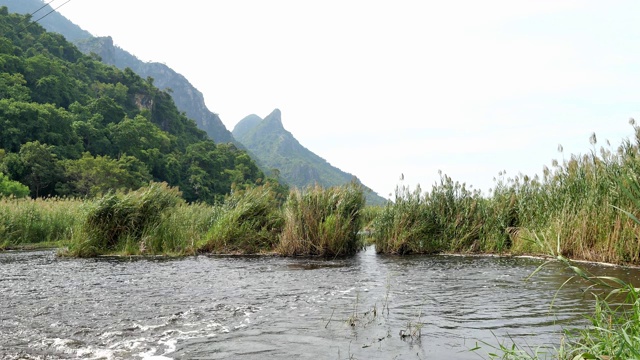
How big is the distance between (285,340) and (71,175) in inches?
2367

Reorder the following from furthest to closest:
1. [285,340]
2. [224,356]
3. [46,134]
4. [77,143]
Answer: [77,143] → [46,134] → [285,340] → [224,356]

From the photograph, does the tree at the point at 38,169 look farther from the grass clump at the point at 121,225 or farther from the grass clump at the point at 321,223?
the grass clump at the point at 321,223

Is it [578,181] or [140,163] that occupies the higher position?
[140,163]

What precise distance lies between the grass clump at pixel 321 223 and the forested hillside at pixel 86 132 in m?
25.8

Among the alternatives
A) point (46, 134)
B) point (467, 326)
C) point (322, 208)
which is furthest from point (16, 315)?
point (46, 134)

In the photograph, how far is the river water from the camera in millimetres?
5516

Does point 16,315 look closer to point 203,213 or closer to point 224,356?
point 224,356

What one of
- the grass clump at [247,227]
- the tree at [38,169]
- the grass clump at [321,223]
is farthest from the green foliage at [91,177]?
the grass clump at [321,223]

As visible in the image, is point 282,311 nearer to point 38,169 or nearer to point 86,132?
point 38,169

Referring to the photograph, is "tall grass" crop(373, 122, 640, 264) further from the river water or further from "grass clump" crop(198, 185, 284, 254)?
"grass clump" crop(198, 185, 284, 254)

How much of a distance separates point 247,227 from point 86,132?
6734 centimetres

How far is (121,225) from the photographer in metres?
16.3

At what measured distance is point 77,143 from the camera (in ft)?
225

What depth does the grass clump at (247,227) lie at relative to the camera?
16.8m
